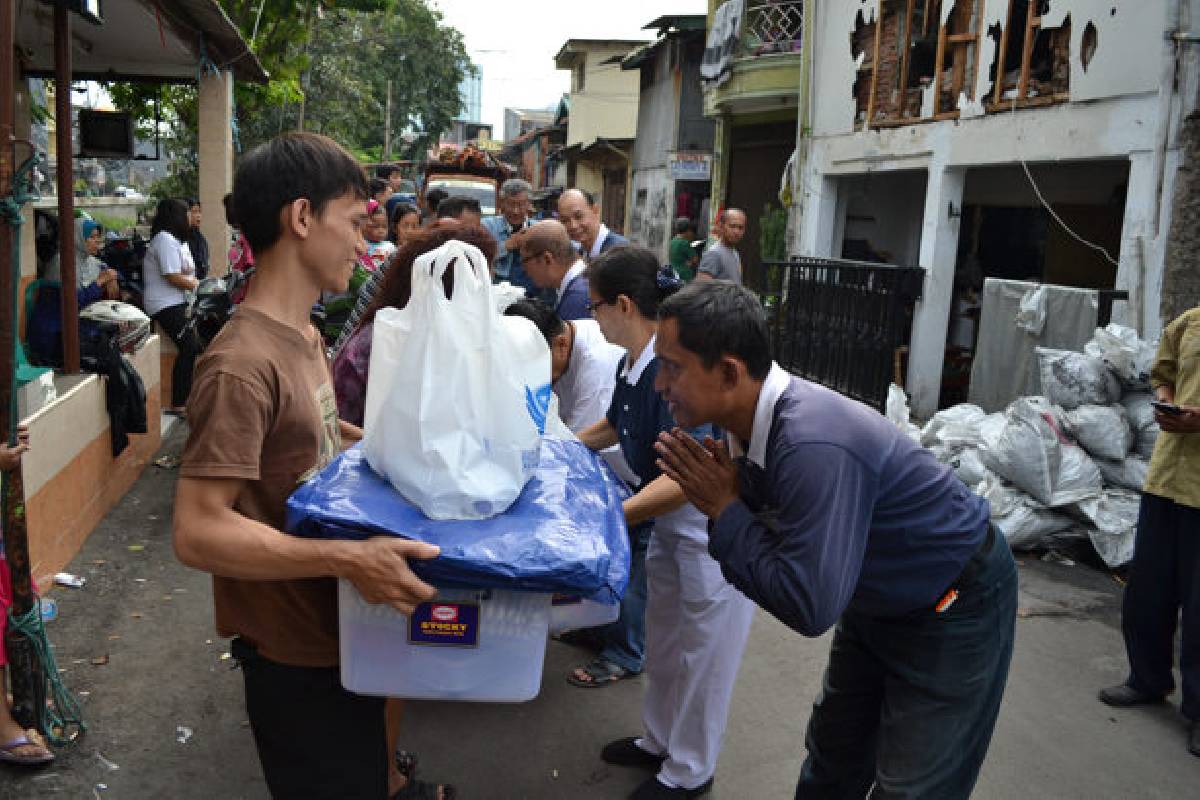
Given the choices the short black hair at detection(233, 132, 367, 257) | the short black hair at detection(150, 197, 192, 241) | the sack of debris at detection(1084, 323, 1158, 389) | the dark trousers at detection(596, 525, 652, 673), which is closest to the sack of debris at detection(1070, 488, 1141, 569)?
the sack of debris at detection(1084, 323, 1158, 389)

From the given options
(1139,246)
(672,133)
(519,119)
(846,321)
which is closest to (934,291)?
(846,321)

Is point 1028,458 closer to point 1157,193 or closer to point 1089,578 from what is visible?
point 1089,578

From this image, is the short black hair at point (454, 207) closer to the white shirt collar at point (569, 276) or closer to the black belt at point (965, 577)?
the white shirt collar at point (569, 276)

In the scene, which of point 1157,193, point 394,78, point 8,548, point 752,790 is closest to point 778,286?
point 1157,193

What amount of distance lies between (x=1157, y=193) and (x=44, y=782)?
7.61 metres

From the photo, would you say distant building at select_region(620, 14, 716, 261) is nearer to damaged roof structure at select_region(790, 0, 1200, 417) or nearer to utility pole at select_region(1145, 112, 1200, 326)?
damaged roof structure at select_region(790, 0, 1200, 417)

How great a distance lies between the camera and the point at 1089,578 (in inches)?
218

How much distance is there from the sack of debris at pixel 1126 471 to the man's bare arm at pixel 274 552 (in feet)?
17.4

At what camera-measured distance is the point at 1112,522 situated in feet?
18.4

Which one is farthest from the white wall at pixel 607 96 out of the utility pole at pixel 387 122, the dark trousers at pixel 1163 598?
the dark trousers at pixel 1163 598

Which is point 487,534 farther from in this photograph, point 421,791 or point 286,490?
point 421,791

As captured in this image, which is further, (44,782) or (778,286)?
(778,286)

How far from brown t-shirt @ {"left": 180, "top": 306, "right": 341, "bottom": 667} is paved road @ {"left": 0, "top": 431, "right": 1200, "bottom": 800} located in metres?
1.45

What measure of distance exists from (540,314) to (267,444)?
6.00 ft
